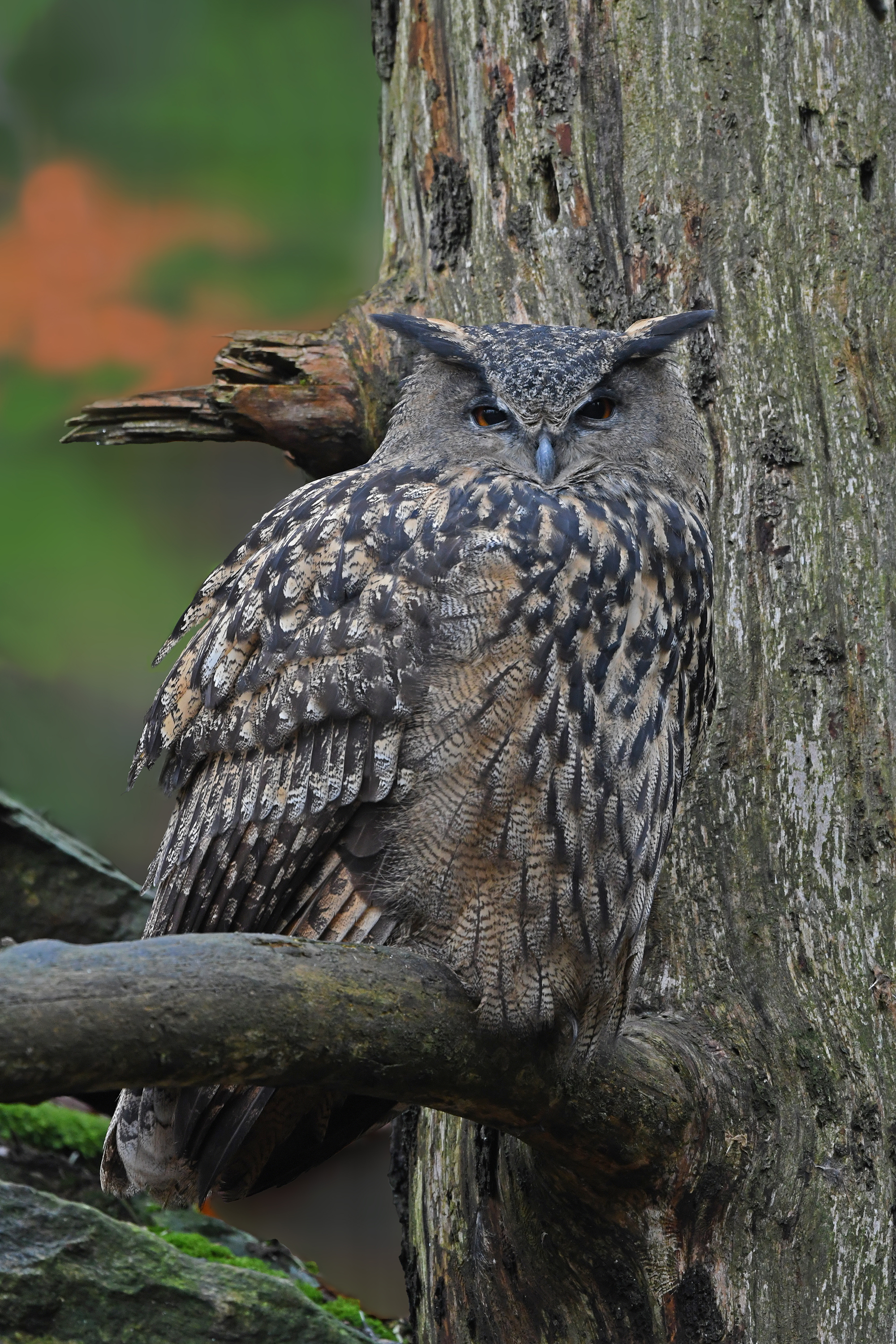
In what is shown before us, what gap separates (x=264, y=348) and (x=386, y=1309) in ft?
7.08

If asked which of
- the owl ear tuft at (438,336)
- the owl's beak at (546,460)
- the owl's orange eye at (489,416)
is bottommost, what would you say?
the owl's beak at (546,460)

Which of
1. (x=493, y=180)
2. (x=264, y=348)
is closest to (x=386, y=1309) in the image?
(x=264, y=348)

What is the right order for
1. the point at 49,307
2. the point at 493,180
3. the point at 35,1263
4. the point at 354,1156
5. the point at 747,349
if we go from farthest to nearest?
the point at 49,307
the point at 354,1156
the point at 493,180
the point at 747,349
the point at 35,1263

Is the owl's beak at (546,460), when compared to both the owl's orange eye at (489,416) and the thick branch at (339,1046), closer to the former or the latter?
the owl's orange eye at (489,416)

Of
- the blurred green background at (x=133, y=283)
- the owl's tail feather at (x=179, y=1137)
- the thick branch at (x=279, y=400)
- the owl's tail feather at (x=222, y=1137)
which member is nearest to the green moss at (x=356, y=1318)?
Answer: the owl's tail feather at (x=222, y=1137)

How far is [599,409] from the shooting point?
2121 mm

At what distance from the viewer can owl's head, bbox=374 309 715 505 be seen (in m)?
2.02

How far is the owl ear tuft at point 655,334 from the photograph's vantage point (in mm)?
2076

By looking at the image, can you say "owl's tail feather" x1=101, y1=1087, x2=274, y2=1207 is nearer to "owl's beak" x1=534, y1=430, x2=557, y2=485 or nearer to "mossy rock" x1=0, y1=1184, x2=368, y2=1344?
"mossy rock" x1=0, y1=1184, x2=368, y2=1344

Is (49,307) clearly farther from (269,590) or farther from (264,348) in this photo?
(269,590)

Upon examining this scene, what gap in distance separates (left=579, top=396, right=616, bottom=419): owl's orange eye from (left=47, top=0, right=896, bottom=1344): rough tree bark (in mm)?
259

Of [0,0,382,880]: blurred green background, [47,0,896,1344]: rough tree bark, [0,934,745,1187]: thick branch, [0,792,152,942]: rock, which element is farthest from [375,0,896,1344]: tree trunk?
[0,0,382,880]: blurred green background

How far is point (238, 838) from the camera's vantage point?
1903 millimetres

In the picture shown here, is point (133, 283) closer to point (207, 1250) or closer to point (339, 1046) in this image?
point (207, 1250)
